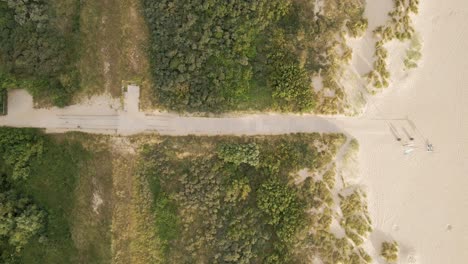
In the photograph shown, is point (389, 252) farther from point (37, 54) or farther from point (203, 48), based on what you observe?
point (37, 54)

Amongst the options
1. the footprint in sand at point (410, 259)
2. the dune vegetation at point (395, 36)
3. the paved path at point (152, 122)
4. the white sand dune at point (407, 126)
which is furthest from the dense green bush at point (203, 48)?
the footprint in sand at point (410, 259)

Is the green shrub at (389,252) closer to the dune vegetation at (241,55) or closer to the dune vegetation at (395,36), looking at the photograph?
the dune vegetation at (241,55)

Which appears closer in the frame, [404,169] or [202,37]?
[202,37]

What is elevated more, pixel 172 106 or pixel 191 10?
pixel 191 10

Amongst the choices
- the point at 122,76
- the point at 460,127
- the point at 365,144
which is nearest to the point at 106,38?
the point at 122,76

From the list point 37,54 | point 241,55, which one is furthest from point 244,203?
point 37,54

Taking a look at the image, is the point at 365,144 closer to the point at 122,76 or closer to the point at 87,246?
the point at 122,76
